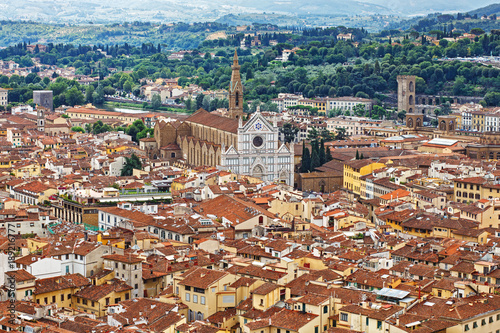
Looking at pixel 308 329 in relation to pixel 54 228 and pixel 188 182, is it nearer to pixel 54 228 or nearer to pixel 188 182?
pixel 54 228

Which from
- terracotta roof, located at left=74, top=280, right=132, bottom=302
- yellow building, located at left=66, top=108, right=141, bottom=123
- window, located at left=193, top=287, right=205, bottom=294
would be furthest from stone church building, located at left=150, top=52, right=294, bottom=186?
window, located at left=193, top=287, right=205, bottom=294

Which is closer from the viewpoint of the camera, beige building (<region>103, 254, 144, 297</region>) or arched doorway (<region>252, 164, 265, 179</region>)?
beige building (<region>103, 254, 144, 297</region>)

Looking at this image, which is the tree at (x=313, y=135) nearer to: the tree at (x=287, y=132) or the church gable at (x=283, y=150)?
the tree at (x=287, y=132)

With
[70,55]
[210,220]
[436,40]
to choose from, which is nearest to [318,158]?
[210,220]

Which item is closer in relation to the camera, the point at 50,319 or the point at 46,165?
the point at 50,319

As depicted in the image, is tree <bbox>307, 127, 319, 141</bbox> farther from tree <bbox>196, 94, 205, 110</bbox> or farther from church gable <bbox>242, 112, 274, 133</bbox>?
tree <bbox>196, 94, 205, 110</bbox>
